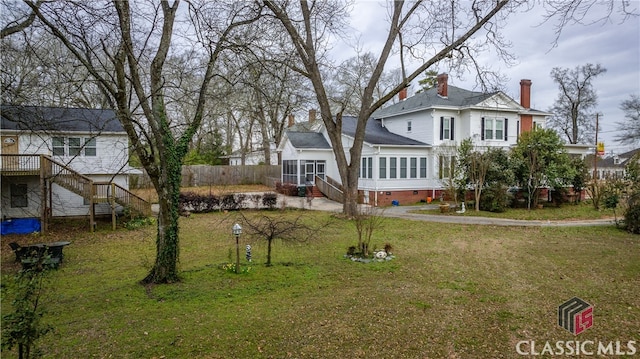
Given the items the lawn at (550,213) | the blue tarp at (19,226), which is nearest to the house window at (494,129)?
the lawn at (550,213)

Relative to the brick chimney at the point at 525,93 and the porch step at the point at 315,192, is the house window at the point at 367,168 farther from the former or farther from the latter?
the brick chimney at the point at 525,93

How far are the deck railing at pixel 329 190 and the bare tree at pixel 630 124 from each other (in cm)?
2316

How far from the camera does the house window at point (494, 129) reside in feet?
79.1

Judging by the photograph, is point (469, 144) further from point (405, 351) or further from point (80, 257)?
point (80, 257)

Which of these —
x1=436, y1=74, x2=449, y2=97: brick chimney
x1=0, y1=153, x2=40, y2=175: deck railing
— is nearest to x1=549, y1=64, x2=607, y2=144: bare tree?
x1=436, y1=74, x2=449, y2=97: brick chimney

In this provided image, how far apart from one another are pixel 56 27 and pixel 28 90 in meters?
1.54

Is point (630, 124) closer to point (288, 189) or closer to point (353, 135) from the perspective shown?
point (353, 135)

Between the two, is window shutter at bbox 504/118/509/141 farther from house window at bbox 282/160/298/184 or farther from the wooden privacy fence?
the wooden privacy fence

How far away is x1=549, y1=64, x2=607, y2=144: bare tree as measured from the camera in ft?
122

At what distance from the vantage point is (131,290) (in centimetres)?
756

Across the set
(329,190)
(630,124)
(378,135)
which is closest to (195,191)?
(329,190)

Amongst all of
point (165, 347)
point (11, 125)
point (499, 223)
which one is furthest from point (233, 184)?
point (165, 347)

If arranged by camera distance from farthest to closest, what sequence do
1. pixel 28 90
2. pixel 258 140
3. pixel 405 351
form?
pixel 258 140, pixel 28 90, pixel 405 351

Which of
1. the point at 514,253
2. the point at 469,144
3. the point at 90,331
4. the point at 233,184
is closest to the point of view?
the point at 90,331
